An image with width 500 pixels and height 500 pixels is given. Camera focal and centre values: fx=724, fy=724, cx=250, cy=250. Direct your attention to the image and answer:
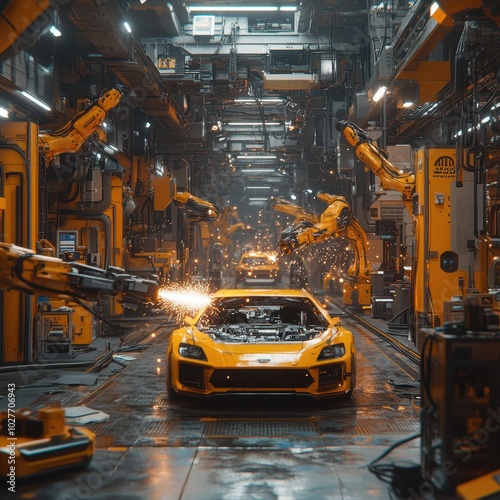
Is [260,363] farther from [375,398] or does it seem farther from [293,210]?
[293,210]

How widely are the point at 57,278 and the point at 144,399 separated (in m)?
3.11

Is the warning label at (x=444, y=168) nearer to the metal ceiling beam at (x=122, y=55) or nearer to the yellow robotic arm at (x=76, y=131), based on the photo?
the metal ceiling beam at (x=122, y=55)

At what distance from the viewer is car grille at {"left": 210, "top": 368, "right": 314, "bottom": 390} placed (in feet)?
24.6

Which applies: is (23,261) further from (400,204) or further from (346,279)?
(346,279)

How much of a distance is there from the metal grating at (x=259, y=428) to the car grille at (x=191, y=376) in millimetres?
551

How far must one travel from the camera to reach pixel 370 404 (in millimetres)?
8086

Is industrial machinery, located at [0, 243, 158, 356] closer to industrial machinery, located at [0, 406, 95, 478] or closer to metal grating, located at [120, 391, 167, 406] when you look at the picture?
industrial machinery, located at [0, 406, 95, 478]

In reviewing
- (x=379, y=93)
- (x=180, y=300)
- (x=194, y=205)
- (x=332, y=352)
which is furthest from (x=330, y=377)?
(x=194, y=205)

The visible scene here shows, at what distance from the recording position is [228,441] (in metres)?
6.36

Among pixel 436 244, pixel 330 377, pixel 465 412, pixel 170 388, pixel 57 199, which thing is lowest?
pixel 170 388

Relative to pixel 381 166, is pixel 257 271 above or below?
below

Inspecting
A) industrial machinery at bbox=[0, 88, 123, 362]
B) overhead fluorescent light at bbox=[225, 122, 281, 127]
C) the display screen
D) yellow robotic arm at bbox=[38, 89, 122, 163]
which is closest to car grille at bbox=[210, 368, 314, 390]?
industrial machinery at bbox=[0, 88, 123, 362]

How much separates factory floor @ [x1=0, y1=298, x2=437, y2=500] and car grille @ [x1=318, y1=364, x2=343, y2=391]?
0.28 m

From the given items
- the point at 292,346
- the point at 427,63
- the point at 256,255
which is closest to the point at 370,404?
the point at 292,346
